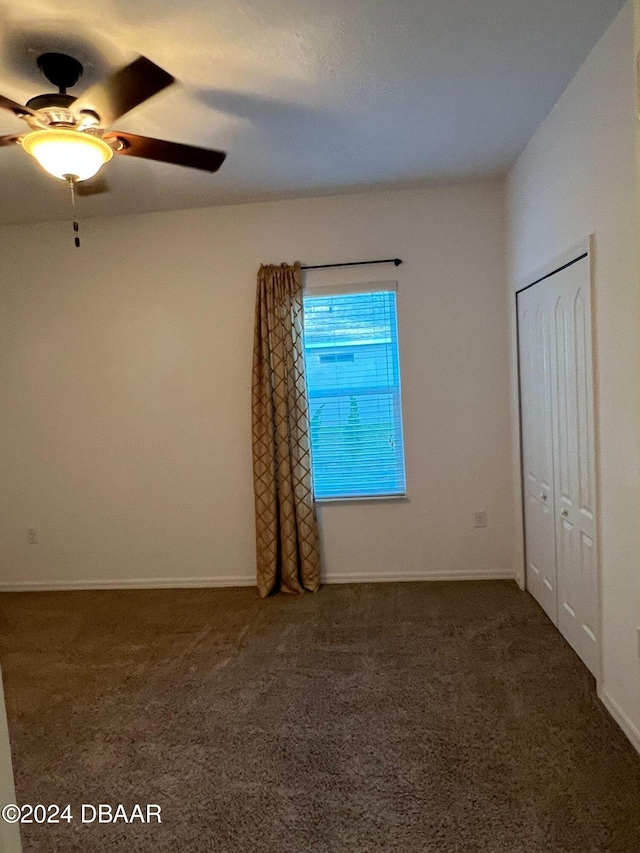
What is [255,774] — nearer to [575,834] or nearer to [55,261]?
[575,834]

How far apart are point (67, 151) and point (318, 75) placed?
3.48ft

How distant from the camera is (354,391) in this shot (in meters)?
3.73

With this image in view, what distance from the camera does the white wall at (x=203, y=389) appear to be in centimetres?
362

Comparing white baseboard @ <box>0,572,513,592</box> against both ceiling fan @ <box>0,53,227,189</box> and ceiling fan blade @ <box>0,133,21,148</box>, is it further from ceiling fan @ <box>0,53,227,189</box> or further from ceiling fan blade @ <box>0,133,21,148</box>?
ceiling fan blade @ <box>0,133,21,148</box>

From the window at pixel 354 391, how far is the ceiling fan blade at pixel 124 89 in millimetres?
1923

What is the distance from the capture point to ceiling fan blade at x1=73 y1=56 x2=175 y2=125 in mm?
1687

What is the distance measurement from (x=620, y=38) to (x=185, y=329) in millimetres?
2888

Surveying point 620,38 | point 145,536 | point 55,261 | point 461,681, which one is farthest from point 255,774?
point 55,261

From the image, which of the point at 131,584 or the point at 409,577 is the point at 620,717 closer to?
the point at 409,577

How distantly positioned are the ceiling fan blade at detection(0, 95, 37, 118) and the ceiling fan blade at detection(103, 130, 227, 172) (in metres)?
0.27

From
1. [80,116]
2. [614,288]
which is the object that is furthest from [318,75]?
[614,288]

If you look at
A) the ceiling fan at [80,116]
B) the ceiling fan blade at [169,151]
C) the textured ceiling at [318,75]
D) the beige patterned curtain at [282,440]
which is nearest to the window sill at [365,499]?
the beige patterned curtain at [282,440]

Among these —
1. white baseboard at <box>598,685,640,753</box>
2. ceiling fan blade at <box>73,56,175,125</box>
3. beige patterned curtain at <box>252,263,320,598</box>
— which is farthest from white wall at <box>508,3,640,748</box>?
beige patterned curtain at <box>252,263,320,598</box>

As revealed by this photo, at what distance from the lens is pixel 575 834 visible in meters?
1.63
